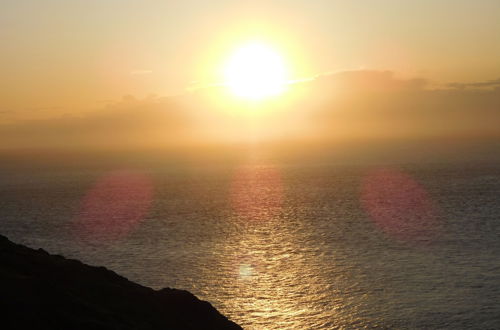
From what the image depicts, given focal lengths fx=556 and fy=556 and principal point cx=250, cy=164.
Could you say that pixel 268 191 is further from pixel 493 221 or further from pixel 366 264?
pixel 366 264

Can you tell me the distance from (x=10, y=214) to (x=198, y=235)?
156 feet

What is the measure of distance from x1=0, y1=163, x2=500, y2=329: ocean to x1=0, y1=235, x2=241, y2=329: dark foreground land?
13417 millimetres

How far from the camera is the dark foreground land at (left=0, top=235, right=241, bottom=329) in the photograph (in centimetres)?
2044

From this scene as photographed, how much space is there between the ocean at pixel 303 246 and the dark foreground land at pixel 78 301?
44.0 ft

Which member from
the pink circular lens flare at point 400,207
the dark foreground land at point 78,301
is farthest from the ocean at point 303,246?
the dark foreground land at point 78,301

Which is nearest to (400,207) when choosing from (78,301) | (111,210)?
(111,210)

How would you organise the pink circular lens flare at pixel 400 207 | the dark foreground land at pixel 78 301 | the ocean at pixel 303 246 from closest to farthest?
the dark foreground land at pixel 78 301 < the ocean at pixel 303 246 < the pink circular lens flare at pixel 400 207

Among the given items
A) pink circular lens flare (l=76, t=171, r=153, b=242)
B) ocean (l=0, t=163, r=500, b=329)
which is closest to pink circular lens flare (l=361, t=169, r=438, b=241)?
ocean (l=0, t=163, r=500, b=329)

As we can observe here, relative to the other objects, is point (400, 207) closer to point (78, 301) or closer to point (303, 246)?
point (303, 246)

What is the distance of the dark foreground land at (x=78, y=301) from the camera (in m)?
20.4

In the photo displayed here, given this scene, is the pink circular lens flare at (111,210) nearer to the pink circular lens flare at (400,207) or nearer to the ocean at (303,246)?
the ocean at (303,246)

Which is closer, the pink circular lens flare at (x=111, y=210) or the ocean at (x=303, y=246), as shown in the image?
the ocean at (x=303, y=246)

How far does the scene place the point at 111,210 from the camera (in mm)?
111312

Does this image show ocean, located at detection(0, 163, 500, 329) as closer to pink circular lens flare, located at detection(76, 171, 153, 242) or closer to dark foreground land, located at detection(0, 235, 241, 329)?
pink circular lens flare, located at detection(76, 171, 153, 242)
